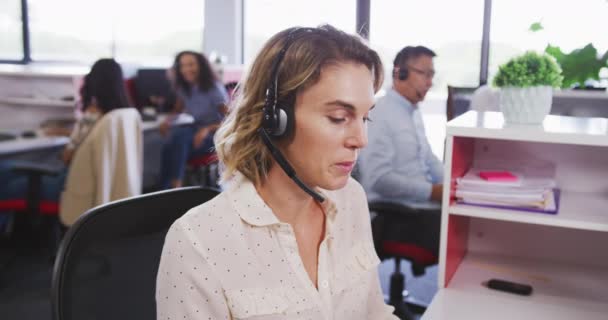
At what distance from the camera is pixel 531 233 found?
1.68 m

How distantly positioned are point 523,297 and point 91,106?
2339 millimetres

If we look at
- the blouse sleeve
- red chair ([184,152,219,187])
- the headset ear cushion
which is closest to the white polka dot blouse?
the blouse sleeve

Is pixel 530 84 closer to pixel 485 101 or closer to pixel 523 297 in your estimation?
pixel 523 297

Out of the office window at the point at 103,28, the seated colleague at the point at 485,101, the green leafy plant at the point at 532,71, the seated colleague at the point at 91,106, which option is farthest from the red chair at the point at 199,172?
the green leafy plant at the point at 532,71

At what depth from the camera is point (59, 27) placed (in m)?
7.30

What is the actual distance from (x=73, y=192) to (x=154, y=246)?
1.83 metres

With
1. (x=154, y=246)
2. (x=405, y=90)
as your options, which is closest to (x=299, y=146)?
(x=154, y=246)

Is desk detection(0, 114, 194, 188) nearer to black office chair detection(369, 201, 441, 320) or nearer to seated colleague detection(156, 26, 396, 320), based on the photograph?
black office chair detection(369, 201, 441, 320)

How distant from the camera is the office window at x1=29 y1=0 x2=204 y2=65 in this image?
7176mm

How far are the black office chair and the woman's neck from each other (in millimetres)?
1164

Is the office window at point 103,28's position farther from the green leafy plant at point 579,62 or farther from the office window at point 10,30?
the green leafy plant at point 579,62

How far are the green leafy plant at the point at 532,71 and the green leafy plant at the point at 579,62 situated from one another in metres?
0.07

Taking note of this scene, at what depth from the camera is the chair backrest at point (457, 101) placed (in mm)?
3156

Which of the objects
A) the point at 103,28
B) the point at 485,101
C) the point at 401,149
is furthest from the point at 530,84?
the point at 103,28
